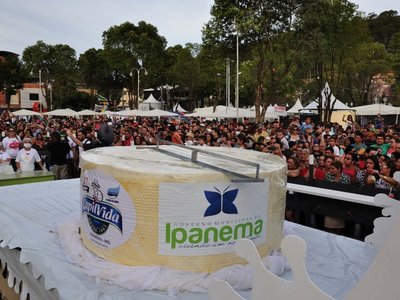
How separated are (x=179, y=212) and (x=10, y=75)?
209 ft

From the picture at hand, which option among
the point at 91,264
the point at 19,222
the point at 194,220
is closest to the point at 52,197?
the point at 19,222

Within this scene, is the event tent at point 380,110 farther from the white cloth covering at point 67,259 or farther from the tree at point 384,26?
the tree at point 384,26

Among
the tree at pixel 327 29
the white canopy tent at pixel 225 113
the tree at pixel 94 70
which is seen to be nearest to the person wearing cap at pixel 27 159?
the tree at pixel 327 29

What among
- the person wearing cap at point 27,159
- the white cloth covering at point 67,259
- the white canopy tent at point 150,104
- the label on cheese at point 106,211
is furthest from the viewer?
the white canopy tent at point 150,104

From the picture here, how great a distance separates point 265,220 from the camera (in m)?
→ 3.83

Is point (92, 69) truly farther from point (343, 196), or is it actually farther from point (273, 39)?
point (343, 196)

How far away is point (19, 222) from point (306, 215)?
4.57 meters

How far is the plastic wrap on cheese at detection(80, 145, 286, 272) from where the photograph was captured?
346cm

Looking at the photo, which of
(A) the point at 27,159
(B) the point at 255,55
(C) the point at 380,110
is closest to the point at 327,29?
(B) the point at 255,55

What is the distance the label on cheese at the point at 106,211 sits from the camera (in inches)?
142

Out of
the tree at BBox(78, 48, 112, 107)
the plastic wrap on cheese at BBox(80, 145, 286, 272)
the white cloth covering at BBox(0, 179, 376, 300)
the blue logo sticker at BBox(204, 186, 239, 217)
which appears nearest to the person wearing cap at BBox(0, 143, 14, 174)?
the white cloth covering at BBox(0, 179, 376, 300)

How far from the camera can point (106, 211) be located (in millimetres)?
3758

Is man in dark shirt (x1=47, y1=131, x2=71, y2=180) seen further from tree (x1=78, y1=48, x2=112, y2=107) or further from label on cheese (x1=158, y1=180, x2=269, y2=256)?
tree (x1=78, y1=48, x2=112, y2=107)

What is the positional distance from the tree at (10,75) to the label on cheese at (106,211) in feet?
203
